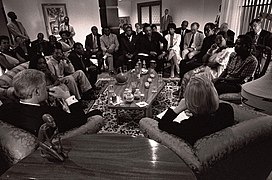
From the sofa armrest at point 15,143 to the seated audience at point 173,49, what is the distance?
4.02 m

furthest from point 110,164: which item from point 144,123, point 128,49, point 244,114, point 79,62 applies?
point 128,49

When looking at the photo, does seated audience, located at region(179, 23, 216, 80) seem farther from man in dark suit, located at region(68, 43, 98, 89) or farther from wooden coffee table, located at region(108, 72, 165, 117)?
man in dark suit, located at region(68, 43, 98, 89)

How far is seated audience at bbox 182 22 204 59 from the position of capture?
4965 mm

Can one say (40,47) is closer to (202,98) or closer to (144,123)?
(144,123)

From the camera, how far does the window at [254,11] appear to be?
4191 millimetres

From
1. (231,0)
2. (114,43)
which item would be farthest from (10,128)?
(231,0)

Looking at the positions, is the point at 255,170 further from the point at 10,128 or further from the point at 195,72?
the point at 195,72

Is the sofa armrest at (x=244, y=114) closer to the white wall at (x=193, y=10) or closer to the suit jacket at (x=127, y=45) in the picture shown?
the suit jacket at (x=127, y=45)

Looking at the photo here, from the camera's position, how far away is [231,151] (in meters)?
1.12

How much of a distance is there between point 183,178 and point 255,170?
2.14ft

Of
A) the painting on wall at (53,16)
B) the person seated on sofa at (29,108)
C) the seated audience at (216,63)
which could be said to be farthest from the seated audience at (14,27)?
the person seated on sofa at (29,108)

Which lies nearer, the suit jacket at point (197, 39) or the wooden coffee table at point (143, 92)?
the wooden coffee table at point (143, 92)

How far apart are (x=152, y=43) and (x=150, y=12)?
5426 mm

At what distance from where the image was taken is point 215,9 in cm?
710
